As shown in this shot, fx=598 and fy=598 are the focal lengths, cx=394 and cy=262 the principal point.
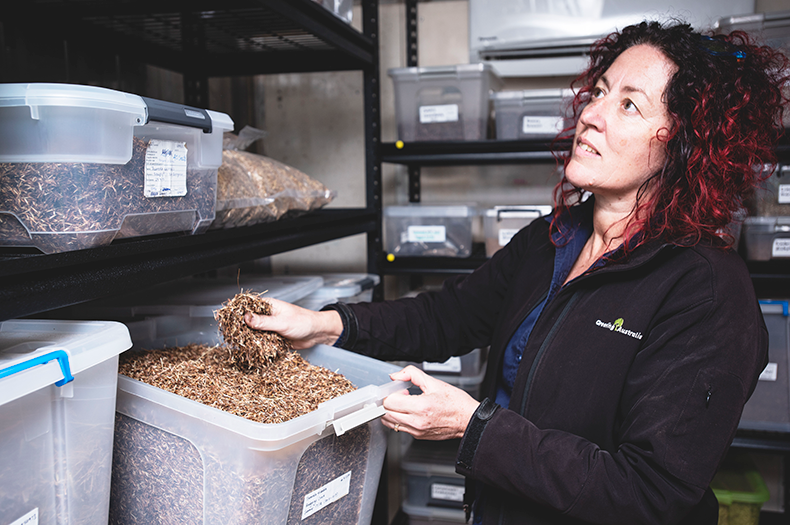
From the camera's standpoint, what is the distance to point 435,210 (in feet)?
6.97

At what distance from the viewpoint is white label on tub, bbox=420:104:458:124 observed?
209 centimetres

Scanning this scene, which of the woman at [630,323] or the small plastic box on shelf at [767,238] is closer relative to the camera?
the woman at [630,323]

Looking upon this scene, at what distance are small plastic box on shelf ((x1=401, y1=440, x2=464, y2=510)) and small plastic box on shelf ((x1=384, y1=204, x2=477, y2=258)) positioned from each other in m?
0.81

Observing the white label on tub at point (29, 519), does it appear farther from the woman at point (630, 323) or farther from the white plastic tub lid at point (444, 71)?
the white plastic tub lid at point (444, 71)

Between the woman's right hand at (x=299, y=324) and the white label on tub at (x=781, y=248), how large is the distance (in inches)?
57.5

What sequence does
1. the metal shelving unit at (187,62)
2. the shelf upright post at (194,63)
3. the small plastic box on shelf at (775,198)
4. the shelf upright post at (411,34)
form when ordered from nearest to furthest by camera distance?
1. the metal shelving unit at (187,62)
2. the shelf upright post at (194,63)
3. the small plastic box on shelf at (775,198)
4. the shelf upright post at (411,34)

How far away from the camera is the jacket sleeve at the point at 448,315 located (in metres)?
1.41

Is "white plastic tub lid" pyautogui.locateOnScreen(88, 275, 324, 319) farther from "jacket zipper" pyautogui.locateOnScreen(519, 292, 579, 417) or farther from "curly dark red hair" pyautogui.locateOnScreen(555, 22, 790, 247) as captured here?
"curly dark red hair" pyautogui.locateOnScreen(555, 22, 790, 247)

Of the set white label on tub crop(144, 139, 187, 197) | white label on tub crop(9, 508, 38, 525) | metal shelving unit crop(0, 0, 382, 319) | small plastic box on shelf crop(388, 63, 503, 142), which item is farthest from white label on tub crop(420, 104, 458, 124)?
white label on tub crop(9, 508, 38, 525)

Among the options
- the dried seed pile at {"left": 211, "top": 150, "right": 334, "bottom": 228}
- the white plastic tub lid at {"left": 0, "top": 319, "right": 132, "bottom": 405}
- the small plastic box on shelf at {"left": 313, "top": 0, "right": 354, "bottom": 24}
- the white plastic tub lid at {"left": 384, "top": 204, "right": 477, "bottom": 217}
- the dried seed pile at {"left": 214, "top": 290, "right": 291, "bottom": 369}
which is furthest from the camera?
the white plastic tub lid at {"left": 384, "top": 204, "right": 477, "bottom": 217}

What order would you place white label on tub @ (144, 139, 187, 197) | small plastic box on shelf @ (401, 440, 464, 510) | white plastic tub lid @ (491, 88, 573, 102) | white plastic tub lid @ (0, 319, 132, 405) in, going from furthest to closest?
small plastic box on shelf @ (401, 440, 464, 510) < white plastic tub lid @ (491, 88, 573, 102) < white label on tub @ (144, 139, 187, 197) < white plastic tub lid @ (0, 319, 132, 405)

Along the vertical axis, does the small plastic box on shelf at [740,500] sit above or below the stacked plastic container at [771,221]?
below

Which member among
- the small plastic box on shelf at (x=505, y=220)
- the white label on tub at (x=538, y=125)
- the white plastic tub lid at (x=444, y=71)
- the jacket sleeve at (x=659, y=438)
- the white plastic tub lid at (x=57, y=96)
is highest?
the white plastic tub lid at (x=444, y=71)

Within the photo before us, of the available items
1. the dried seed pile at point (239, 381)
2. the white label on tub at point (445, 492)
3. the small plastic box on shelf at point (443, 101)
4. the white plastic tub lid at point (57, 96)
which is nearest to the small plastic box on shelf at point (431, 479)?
the white label on tub at point (445, 492)
